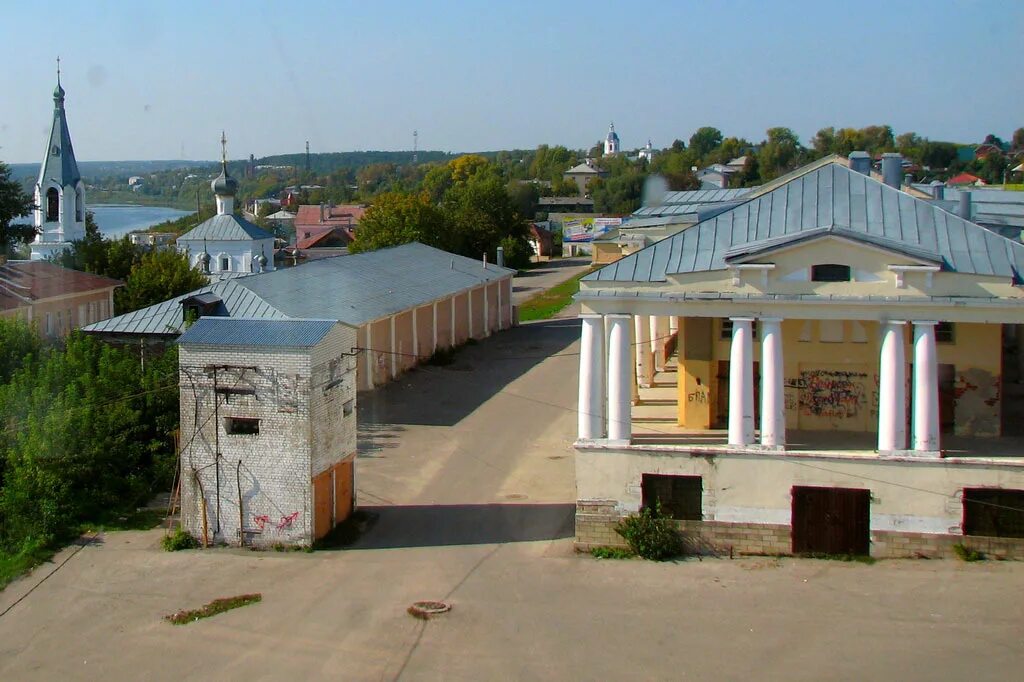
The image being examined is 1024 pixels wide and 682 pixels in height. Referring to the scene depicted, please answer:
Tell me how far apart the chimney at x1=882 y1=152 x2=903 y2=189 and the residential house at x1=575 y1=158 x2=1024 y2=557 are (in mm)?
2601

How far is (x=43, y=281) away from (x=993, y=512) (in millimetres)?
28243

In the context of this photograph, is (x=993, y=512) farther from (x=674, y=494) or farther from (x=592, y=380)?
(x=592, y=380)

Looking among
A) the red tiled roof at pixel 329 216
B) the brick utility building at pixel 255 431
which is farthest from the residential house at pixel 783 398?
the red tiled roof at pixel 329 216

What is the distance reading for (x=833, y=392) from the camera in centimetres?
1895

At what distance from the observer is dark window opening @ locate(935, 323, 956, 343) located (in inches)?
725

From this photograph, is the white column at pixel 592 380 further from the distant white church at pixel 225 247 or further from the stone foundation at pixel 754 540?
the distant white church at pixel 225 247

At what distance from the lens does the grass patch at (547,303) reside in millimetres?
48297

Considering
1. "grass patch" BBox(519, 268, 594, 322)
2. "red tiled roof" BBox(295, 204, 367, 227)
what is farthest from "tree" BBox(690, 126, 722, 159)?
"grass patch" BBox(519, 268, 594, 322)

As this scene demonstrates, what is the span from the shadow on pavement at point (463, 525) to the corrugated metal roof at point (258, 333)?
10.7ft

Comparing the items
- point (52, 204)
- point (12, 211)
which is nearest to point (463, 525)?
point (12, 211)

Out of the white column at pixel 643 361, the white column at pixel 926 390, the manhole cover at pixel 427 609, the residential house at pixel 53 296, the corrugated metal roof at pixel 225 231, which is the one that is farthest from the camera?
the corrugated metal roof at pixel 225 231

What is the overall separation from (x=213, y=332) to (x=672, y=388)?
36.6 feet

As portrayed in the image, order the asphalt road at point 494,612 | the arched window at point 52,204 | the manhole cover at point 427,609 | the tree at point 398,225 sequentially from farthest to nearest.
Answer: the tree at point 398,225
the arched window at point 52,204
the manhole cover at point 427,609
the asphalt road at point 494,612

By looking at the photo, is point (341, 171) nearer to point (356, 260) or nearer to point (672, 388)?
point (356, 260)
